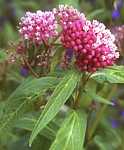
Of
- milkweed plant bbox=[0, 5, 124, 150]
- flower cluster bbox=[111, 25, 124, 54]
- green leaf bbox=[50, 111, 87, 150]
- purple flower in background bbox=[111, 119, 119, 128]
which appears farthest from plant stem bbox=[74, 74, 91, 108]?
purple flower in background bbox=[111, 119, 119, 128]

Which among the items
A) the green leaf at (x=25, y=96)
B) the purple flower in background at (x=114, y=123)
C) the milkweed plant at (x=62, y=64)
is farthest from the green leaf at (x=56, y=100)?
the purple flower in background at (x=114, y=123)

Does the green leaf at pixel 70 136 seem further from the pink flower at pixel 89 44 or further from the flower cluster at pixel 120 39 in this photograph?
the flower cluster at pixel 120 39

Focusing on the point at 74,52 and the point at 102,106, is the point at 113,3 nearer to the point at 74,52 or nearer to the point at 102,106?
the point at 102,106

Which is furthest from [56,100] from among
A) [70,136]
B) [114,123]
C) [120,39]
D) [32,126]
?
[114,123]

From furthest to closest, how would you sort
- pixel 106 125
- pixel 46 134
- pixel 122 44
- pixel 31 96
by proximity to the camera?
pixel 106 125
pixel 122 44
pixel 46 134
pixel 31 96

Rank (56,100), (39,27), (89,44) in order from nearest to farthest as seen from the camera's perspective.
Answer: (56,100) → (89,44) → (39,27)

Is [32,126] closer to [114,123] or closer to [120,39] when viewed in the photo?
[120,39]

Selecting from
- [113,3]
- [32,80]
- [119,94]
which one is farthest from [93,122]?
[119,94]
